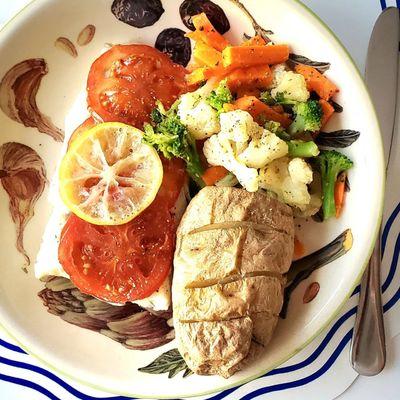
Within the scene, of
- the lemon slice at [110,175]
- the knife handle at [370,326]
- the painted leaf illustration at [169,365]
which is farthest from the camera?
the knife handle at [370,326]

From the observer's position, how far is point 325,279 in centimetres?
322

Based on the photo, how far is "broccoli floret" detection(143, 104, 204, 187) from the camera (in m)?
3.03

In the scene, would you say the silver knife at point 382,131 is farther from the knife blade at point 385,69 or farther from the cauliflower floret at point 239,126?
the cauliflower floret at point 239,126

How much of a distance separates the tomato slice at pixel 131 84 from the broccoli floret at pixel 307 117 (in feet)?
2.02

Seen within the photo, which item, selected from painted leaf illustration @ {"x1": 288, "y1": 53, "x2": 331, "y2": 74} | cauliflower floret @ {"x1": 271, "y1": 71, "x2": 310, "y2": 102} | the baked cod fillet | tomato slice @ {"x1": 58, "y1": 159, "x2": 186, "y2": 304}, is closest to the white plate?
painted leaf illustration @ {"x1": 288, "y1": 53, "x2": 331, "y2": 74}

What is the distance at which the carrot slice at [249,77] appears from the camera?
317 centimetres

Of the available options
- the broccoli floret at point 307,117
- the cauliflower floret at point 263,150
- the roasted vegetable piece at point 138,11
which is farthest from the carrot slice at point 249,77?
the roasted vegetable piece at point 138,11

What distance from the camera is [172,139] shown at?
3016 millimetres

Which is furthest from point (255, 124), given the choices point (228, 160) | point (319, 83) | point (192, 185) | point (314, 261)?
point (314, 261)

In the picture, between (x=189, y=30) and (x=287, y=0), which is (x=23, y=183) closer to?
(x=189, y=30)

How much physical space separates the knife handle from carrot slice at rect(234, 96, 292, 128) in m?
0.90

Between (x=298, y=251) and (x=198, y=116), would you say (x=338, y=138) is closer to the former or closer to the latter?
(x=298, y=251)

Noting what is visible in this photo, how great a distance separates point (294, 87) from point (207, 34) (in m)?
0.54

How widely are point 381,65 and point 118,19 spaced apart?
1.43 meters
